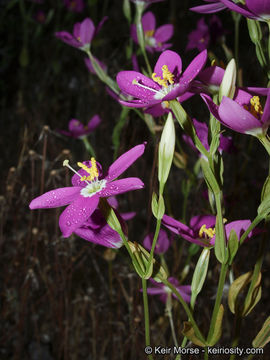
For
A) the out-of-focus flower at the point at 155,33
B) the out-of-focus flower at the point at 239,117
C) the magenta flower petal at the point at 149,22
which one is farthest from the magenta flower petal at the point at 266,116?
the magenta flower petal at the point at 149,22

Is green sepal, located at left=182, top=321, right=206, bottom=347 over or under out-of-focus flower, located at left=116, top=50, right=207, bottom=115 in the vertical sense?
under

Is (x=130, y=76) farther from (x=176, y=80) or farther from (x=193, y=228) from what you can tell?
(x=193, y=228)

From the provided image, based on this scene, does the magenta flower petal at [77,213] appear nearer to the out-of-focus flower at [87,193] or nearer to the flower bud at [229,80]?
the out-of-focus flower at [87,193]

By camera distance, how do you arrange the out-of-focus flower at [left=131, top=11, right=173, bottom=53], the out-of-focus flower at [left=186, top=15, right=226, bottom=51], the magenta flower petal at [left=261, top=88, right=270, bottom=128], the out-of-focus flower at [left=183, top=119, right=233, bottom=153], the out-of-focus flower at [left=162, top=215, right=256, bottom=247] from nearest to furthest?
the magenta flower petal at [left=261, top=88, right=270, bottom=128]
the out-of-focus flower at [left=162, top=215, right=256, bottom=247]
the out-of-focus flower at [left=183, top=119, right=233, bottom=153]
the out-of-focus flower at [left=186, top=15, right=226, bottom=51]
the out-of-focus flower at [left=131, top=11, right=173, bottom=53]

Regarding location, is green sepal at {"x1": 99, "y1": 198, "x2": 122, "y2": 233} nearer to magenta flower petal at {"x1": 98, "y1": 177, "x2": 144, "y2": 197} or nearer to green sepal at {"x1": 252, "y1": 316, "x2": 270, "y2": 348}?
magenta flower petal at {"x1": 98, "y1": 177, "x2": 144, "y2": 197}

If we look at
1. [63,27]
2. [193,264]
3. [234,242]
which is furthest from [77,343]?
[63,27]

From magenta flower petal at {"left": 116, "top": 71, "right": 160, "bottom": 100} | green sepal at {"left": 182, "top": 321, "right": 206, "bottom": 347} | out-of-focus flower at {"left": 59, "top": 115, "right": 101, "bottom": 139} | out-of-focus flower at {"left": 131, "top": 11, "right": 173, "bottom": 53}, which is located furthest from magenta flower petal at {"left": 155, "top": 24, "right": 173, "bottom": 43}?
green sepal at {"left": 182, "top": 321, "right": 206, "bottom": 347}

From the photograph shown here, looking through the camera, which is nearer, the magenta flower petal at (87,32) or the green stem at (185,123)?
the green stem at (185,123)
